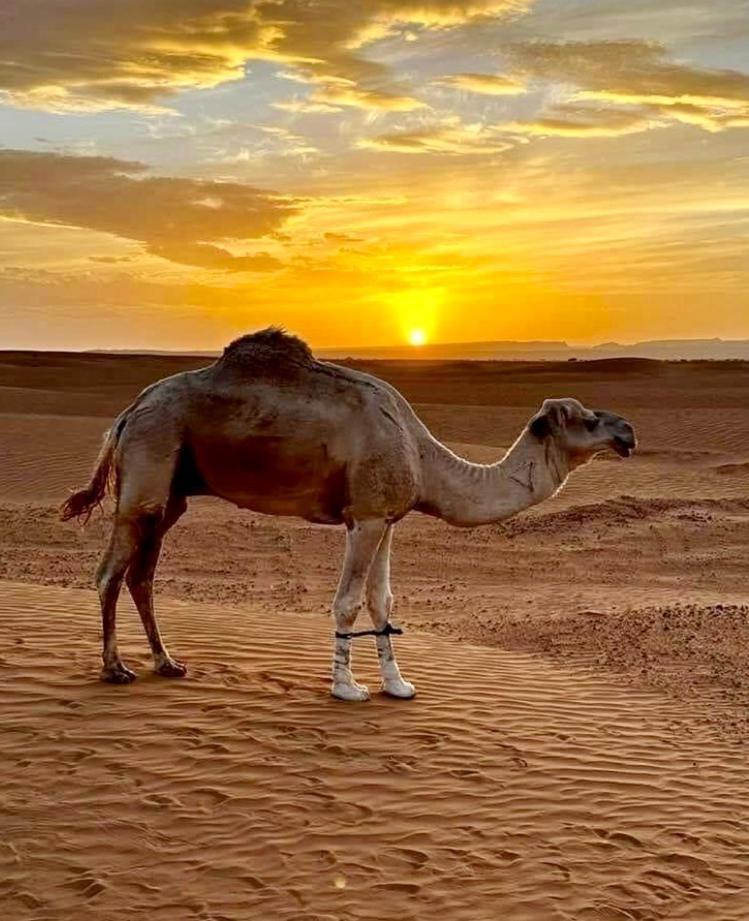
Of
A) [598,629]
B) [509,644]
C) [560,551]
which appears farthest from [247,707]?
[560,551]

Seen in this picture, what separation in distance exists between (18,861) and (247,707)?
2556 mm

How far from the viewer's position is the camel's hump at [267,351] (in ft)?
Result: 26.9

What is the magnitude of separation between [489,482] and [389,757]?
2.46 meters

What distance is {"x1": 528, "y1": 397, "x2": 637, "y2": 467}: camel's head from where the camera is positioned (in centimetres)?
847

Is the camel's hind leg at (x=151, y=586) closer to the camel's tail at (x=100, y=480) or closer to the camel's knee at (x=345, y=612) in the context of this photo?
the camel's tail at (x=100, y=480)

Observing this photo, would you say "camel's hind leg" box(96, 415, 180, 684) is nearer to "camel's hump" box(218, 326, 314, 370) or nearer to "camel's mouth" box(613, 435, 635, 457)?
"camel's hump" box(218, 326, 314, 370)

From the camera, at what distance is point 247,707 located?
788cm

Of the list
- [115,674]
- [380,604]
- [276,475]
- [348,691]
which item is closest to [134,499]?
[276,475]

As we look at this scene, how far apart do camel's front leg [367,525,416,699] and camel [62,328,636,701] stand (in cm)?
1

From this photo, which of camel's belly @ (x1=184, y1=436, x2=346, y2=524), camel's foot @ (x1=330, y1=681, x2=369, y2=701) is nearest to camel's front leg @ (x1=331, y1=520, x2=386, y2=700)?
camel's foot @ (x1=330, y1=681, x2=369, y2=701)

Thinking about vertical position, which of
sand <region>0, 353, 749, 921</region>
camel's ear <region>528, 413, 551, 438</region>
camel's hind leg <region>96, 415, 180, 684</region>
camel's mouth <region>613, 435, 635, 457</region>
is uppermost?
camel's ear <region>528, 413, 551, 438</region>

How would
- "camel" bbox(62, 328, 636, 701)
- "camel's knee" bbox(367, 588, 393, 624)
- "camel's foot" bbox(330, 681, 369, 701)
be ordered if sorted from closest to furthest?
"camel" bbox(62, 328, 636, 701) → "camel's foot" bbox(330, 681, 369, 701) → "camel's knee" bbox(367, 588, 393, 624)

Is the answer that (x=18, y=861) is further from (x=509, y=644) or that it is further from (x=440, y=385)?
(x=440, y=385)

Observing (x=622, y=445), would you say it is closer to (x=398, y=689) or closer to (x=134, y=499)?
(x=398, y=689)
